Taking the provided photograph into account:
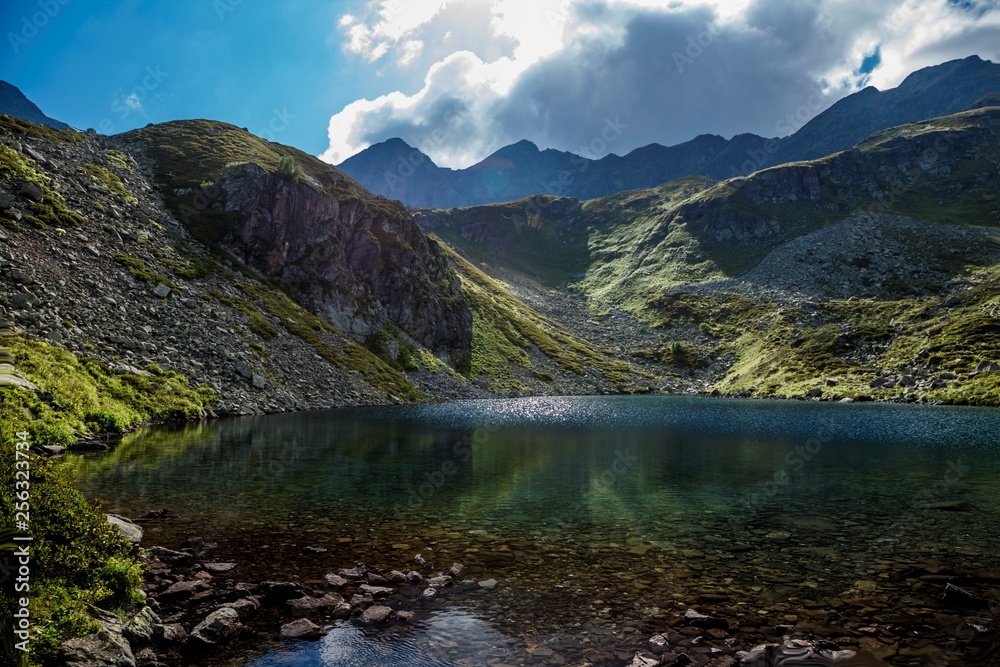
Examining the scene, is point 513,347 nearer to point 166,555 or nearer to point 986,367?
point 986,367

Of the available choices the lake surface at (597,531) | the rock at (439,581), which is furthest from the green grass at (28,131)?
the rock at (439,581)

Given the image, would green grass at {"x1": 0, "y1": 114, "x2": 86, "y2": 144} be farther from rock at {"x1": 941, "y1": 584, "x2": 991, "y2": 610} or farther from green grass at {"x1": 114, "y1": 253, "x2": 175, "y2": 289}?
rock at {"x1": 941, "y1": 584, "x2": 991, "y2": 610}

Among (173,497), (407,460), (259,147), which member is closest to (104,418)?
(173,497)

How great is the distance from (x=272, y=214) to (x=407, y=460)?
99.5 metres

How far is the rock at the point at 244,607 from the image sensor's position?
13078mm

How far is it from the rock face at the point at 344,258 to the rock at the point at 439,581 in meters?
105

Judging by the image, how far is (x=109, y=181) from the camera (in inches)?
3787

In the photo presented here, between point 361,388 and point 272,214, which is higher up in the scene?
point 272,214

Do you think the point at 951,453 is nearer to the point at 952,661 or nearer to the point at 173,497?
the point at 952,661

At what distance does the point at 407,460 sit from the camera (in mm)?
38312

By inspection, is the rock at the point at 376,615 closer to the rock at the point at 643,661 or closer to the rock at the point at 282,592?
the rock at the point at 282,592

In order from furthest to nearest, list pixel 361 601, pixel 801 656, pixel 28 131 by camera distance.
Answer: pixel 28 131 < pixel 361 601 < pixel 801 656

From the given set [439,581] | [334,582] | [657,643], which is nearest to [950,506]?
[657,643]

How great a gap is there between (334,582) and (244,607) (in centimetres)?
273
